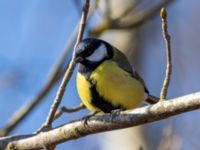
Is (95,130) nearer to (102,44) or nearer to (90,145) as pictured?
(102,44)

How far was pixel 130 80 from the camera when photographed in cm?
221

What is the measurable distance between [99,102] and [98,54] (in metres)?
0.20

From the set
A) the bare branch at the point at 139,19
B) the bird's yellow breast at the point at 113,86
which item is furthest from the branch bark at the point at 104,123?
the bare branch at the point at 139,19

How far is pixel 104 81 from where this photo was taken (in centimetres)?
215

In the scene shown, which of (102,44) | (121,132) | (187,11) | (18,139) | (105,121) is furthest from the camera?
(187,11)

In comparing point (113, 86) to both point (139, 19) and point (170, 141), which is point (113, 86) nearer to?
point (170, 141)

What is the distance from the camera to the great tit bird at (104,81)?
2162 millimetres

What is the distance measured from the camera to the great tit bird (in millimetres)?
2162

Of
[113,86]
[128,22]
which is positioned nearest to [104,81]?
[113,86]

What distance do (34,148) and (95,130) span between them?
0.68ft

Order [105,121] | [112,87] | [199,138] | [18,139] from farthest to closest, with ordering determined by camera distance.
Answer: [199,138] < [112,87] < [18,139] < [105,121]

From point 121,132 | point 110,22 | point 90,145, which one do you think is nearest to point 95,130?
point 110,22

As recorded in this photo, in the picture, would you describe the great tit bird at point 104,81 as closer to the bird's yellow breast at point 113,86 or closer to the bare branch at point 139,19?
the bird's yellow breast at point 113,86

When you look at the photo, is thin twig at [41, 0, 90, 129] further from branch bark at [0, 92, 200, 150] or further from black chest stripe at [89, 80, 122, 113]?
black chest stripe at [89, 80, 122, 113]
